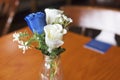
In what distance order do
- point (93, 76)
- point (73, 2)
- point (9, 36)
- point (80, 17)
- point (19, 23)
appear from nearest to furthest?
point (93, 76), point (9, 36), point (80, 17), point (19, 23), point (73, 2)

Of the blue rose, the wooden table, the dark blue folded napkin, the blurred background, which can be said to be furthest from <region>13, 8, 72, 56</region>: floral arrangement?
the blurred background

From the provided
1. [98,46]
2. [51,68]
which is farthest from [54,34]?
[98,46]

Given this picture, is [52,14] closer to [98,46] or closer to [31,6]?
[98,46]

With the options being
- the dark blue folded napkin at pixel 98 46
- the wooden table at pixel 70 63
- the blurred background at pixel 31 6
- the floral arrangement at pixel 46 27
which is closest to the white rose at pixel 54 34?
the floral arrangement at pixel 46 27

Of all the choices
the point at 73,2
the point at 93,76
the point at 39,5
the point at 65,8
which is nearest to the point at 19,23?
the point at 39,5

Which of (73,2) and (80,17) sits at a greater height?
(80,17)

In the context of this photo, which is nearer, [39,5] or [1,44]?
[1,44]

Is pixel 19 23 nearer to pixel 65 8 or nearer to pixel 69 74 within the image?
pixel 65 8
